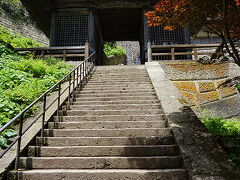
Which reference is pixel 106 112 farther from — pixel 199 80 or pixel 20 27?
pixel 20 27

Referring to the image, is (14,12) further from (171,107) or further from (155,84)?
(171,107)

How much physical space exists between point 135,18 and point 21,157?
1152cm

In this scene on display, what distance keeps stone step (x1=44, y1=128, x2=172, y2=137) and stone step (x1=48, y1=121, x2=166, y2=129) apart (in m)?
0.20

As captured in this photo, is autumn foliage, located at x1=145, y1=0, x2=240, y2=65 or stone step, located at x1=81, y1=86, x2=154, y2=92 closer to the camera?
autumn foliage, located at x1=145, y1=0, x2=240, y2=65

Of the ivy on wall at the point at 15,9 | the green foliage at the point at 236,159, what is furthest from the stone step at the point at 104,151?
the ivy on wall at the point at 15,9

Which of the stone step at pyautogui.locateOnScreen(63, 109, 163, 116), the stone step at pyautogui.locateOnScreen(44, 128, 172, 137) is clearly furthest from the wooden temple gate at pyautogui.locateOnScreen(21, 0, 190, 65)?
the stone step at pyautogui.locateOnScreen(44, 128, 172, 137)

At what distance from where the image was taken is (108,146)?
2.76 meters

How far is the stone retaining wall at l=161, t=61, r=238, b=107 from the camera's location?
5977mm

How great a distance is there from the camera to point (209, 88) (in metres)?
6.16

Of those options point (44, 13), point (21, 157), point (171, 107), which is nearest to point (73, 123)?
point (21, 157)

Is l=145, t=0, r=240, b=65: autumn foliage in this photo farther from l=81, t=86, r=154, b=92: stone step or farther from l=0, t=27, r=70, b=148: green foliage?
l=0, t=27, r=70, b=148: green foliage

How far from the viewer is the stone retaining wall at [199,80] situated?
5977 millimetres

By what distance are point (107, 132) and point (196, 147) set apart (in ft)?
5.15

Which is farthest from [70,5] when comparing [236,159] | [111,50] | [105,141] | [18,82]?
[111,50]
